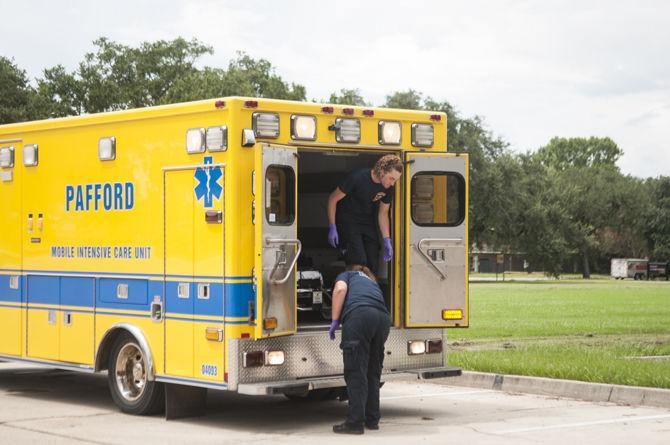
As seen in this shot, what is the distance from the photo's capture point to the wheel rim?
1155cm

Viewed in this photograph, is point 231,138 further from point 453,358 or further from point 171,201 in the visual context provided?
point 453,358

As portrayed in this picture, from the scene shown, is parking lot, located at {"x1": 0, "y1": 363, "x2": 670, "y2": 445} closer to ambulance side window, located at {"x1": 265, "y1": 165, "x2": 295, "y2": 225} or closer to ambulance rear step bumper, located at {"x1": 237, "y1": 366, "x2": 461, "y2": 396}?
ambulance rear step bumper, located at {"x1": 237, "y1": 366, "x2": 461, "y2": 396}

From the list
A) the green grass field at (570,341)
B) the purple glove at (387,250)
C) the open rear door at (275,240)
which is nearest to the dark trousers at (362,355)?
the open rear door at (275,240)

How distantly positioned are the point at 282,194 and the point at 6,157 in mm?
4221

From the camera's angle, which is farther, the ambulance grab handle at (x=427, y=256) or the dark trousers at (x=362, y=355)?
the ambulance grab handle at (x=427, y=256)

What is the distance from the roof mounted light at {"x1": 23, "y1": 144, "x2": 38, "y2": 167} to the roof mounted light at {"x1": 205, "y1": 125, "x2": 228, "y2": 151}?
3.01m

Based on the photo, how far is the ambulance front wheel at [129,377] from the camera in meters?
11.4

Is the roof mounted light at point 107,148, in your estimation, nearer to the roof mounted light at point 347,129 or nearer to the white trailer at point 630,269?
the roof mounted light at point 347,129

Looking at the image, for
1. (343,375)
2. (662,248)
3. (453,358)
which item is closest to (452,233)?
(343,375)

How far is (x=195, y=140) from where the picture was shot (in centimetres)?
1080

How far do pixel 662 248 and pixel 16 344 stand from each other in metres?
98.3

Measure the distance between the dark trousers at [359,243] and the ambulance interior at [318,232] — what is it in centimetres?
17

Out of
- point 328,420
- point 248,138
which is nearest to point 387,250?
point 328,420

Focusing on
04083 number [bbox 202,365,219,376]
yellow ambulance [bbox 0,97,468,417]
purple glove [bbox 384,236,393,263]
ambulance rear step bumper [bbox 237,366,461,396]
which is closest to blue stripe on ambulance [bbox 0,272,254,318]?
yellow ambulance [bbox 0,97,468,417]
